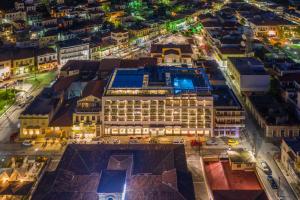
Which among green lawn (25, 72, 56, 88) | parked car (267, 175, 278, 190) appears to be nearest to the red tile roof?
green lawn (25, 72, 56, 88)

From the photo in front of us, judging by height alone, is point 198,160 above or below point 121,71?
below

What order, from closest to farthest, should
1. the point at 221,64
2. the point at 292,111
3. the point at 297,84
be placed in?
the point at 292,111, the point at 297,84, the point at 221,64

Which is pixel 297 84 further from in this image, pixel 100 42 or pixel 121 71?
pixel 100 42

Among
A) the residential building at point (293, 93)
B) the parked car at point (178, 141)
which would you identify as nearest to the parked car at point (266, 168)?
the parked car at point (178, 141)

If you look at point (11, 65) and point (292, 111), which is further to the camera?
point (11, 65)

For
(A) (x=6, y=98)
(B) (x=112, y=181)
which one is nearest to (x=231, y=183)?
(B) (x=112, y=181)

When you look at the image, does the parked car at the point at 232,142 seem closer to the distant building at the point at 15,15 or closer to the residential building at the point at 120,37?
the residential building at the point at 120,37

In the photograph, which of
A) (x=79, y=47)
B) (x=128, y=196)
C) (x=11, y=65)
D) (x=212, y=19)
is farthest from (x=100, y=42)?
(x=128, y=196)
